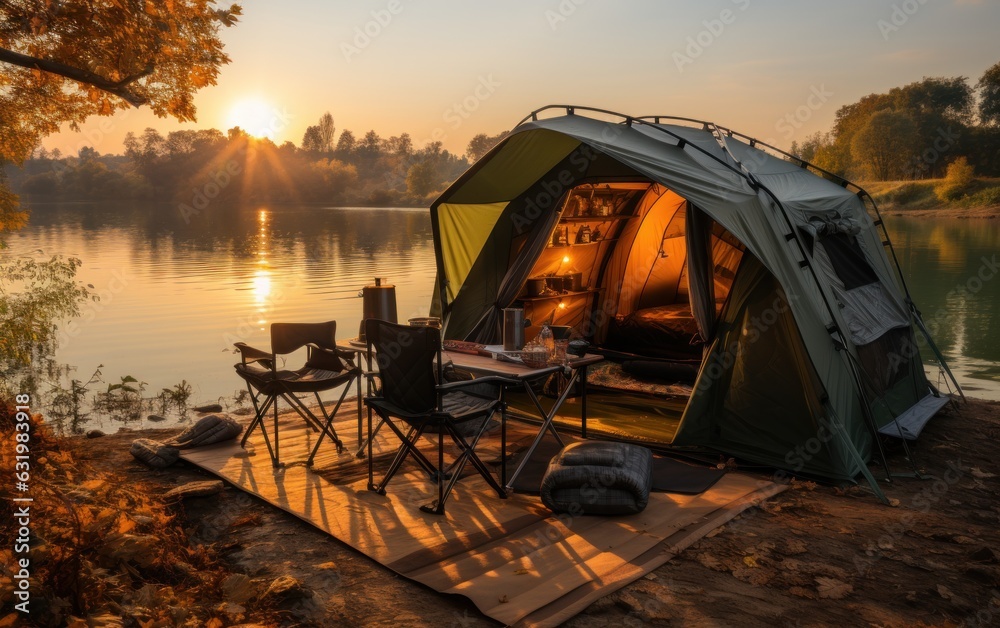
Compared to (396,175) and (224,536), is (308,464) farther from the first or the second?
(396,175)

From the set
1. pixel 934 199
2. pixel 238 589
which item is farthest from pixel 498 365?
pixel 934 199

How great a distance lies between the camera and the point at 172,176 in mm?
56500

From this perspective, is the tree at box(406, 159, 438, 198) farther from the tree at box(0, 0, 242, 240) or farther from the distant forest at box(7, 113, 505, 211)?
the tree at box(0, 0, 242, 240)

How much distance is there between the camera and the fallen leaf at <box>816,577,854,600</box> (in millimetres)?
3018

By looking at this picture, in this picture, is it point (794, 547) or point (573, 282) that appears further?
point (573, 282)

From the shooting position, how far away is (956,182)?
44656mm

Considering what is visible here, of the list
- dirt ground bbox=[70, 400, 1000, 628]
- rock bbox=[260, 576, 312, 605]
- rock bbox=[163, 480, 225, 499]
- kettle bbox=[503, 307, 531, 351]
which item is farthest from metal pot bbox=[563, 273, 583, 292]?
rock bbox=[260, 576, 312, 605]

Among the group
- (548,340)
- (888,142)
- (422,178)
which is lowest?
(548,340)

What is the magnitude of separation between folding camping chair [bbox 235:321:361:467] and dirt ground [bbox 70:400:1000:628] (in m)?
0.61

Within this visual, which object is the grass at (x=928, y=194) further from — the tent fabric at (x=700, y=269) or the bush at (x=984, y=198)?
the tent fabric at (x=700, y=269)

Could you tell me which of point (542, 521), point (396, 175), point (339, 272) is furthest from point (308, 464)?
point (396, 175)

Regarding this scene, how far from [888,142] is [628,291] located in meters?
53.4

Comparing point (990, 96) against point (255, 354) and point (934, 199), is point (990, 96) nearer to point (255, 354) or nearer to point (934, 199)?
point (934, 199)

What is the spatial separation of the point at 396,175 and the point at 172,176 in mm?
25768
